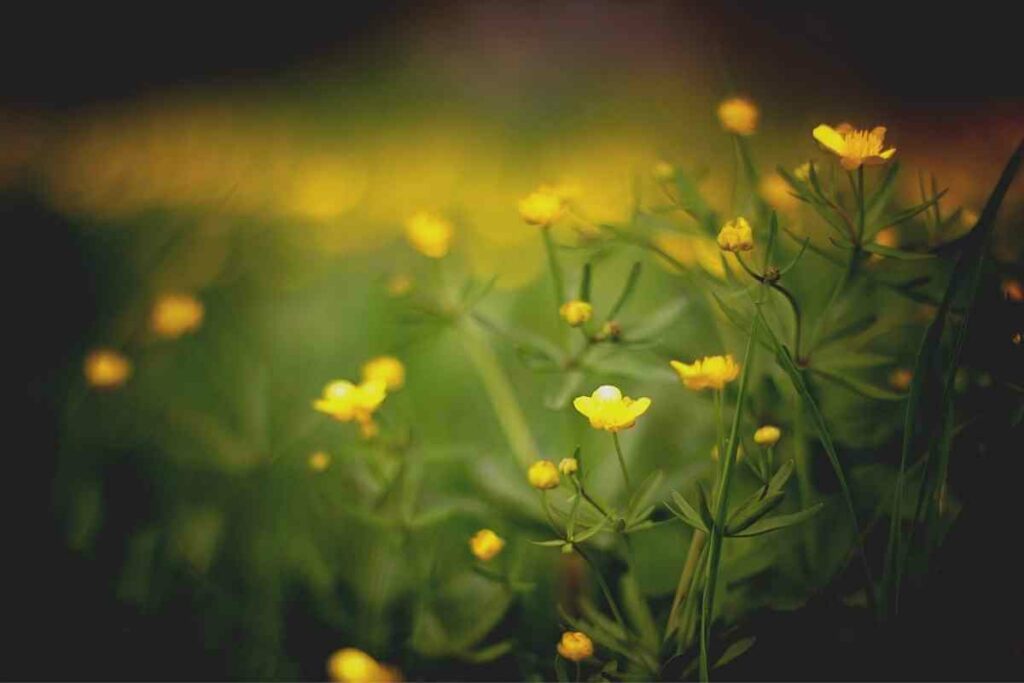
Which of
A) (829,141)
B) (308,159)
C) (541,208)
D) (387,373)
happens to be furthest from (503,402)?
(308,159)

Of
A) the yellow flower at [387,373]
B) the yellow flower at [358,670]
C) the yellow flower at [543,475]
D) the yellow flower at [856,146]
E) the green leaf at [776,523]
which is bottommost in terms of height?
the yellow flower at [358,670]

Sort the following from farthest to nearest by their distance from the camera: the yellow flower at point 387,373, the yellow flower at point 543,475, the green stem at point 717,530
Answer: the yellow flower at point 387,373 < the yellow flower at point 543,475 < the green stem at point 717,530

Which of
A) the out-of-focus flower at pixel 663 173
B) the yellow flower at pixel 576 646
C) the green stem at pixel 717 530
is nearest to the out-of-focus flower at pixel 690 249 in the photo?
the out-of-focus flower at pixel 663 173

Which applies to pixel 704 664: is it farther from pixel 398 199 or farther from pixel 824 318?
→ pixel 398 199

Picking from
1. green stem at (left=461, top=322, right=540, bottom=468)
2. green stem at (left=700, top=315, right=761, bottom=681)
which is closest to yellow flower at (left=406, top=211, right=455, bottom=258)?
green stem at (left=461, top=322, right=540, bottom=468)

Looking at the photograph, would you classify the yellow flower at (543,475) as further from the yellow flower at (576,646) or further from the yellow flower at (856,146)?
the yellow flower at (856,146)

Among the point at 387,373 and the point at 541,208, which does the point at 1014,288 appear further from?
the point at 387,373

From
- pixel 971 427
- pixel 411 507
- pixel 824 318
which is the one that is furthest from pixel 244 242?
pixel 971 427
